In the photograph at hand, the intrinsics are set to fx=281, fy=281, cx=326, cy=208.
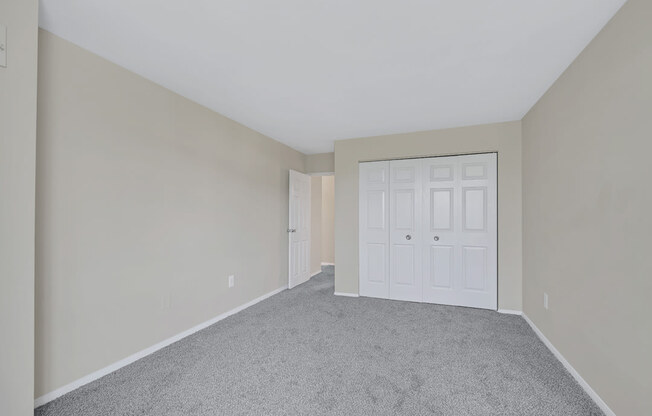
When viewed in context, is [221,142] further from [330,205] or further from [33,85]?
[330,205]

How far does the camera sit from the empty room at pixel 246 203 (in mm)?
1501

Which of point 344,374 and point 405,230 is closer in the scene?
point 344,374

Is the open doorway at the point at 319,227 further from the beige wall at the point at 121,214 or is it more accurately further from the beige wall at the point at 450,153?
the beige wall at the point at 121,214

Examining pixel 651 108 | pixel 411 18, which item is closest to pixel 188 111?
pixel 411 18

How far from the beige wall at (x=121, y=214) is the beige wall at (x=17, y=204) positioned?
330 millimetres

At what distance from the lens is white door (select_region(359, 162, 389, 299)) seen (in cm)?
405

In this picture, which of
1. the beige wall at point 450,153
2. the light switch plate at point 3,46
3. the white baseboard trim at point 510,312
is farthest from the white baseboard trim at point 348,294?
the light switch plate at point 3,46

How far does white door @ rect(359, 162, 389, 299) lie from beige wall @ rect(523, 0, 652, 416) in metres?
1.89

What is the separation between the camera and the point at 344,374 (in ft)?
6.82

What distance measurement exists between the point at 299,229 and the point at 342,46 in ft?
10.7

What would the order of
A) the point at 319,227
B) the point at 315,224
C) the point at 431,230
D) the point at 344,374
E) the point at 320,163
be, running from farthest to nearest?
the point at 319,227, the point at 315,224, the point at 320,163, the point at 431,230, the point at 344,374

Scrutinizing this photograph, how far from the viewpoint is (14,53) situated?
143 cm

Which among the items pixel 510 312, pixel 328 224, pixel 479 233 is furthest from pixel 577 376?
pixel 328 224

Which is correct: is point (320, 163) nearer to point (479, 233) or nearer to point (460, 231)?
point (460, 231)
